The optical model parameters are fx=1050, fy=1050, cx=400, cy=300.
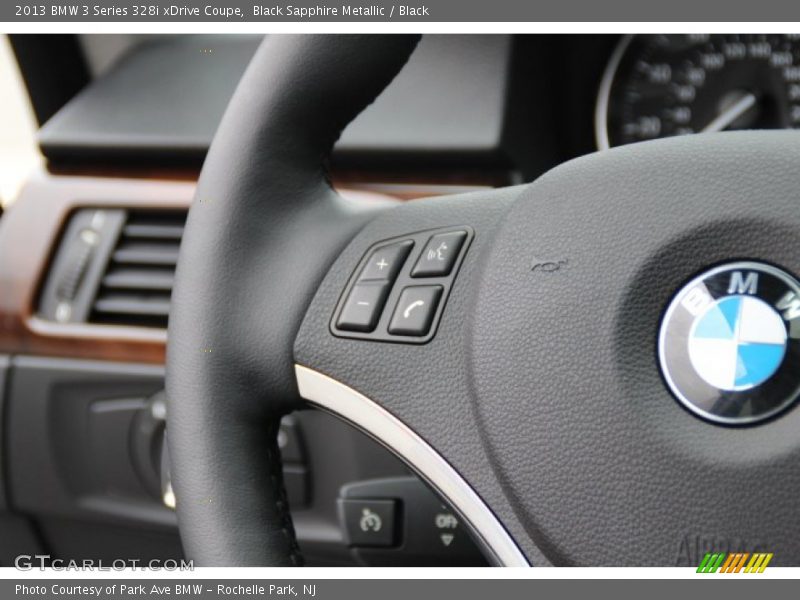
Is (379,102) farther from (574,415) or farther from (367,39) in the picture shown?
(574,415)

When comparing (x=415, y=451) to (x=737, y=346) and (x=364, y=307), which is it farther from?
(x=737, y=346)

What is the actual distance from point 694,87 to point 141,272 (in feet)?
2.28

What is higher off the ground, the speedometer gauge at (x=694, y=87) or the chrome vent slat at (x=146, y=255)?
the speedometer gauge at (x=694, y=87)

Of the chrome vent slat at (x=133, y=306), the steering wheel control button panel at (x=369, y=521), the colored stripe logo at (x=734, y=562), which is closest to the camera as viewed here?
the colored stripe logo at (x=734, y=562)

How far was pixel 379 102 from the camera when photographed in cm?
116

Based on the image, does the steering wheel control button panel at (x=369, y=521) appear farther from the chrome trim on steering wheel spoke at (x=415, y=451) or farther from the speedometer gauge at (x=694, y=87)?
the speedometer gauge at (x=694, y=87)

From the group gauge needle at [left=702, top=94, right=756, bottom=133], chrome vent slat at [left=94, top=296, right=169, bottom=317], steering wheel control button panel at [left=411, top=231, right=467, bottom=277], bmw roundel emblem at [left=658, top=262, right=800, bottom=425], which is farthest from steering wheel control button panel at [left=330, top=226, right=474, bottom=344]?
gauge needle at [left=702, top=94, right=756, bottom=133]

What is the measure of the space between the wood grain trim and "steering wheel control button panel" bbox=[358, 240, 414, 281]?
514mm

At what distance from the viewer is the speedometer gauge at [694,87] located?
4.07 feet

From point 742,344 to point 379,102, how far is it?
2.10 feet

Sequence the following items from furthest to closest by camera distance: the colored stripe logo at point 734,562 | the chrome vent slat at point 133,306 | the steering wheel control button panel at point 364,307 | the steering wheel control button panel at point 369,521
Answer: the chrome vent slat at point 133,306, the steering wheel control button panel at point 369,521, the steering wheel control button panel at point 364,307, the colored stripe logo at point 734,562

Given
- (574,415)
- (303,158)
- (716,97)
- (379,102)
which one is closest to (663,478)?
(574,415)

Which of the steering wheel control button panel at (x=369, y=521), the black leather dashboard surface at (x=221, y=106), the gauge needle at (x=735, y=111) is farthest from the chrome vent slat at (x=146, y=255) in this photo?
the gauge needle at (x=735, y=111)
